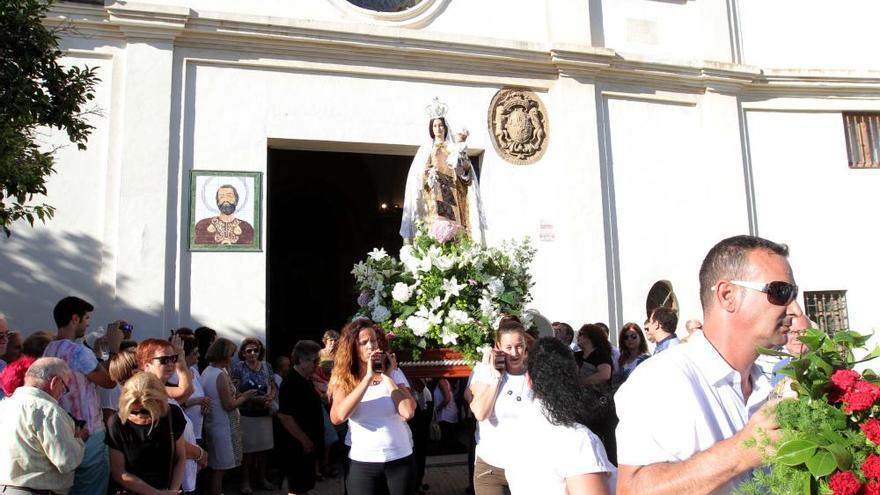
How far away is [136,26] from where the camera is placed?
1068 centimetres

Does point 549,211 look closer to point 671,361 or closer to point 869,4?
point 869,4

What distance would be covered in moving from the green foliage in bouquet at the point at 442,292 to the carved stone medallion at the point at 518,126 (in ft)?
17.9

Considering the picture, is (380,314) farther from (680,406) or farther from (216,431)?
(680,406)

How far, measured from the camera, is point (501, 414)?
196 inches

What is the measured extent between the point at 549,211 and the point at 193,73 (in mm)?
5979

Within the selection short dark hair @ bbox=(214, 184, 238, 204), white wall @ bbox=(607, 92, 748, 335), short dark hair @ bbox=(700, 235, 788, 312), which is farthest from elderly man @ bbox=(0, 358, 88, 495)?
white wall @ bbox=(607, 92, 748, 335)

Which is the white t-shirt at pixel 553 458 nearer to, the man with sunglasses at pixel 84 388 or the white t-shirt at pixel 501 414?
the white t-shirt at pixel 501 414

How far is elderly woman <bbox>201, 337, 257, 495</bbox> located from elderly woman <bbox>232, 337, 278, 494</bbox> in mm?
750

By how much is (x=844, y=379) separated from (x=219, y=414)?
658 centimetres

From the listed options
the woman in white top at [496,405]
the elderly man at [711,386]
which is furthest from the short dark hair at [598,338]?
the elderly man at [711,386]

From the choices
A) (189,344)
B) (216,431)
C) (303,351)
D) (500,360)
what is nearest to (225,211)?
(189,344)

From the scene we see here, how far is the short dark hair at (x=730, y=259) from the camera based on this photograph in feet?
8.31

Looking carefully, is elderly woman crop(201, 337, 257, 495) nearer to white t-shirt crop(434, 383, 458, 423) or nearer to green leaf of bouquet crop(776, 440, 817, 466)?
Answer: white t-shirt crop(434, 383, 458, 423)

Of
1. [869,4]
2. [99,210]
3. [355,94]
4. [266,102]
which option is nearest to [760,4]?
[869,4]
